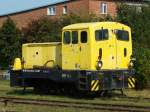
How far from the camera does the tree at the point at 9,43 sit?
57428mm

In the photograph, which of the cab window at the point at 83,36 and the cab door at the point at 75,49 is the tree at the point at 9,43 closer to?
the cab door at the point at 75,49

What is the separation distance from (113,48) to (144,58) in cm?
531

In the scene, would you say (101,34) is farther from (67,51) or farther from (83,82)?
(83,82)

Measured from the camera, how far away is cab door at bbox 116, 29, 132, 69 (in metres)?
24.7

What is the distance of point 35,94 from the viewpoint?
88.3 ft

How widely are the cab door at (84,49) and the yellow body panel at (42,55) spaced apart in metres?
1.95

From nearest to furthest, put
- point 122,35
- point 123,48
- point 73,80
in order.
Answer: point 73,80, point 123,48, point 122,35

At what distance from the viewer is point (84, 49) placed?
23750 mm

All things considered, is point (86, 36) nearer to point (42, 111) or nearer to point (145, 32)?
point (42, 111)

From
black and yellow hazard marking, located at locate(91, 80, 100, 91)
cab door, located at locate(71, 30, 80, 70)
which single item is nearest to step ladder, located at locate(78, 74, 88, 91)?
black and yellow hazard marking, located at locate(91, 80, 100, 91)

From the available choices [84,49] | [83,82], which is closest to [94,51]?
[84,49]

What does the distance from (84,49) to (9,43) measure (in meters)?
37.9

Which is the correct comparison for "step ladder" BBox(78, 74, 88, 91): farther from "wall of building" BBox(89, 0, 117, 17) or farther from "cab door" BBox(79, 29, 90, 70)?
"wall of building" BBox(89, 0, 117, 17)

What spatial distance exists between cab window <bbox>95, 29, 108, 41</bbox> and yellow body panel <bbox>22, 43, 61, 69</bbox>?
2460 mm
